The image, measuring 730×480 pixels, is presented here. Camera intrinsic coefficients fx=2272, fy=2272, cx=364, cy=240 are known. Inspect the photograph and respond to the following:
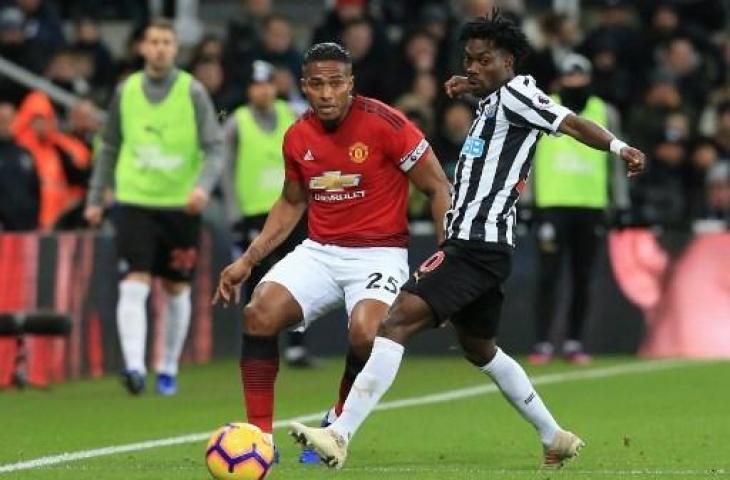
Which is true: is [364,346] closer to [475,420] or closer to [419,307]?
[419,307]

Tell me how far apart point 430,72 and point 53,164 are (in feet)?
12.3

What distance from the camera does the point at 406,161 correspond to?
33.0 ft

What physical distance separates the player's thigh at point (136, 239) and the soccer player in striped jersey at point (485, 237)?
4732 millimetres

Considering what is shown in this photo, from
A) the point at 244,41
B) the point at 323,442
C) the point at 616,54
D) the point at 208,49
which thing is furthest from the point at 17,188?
the point at 323,442

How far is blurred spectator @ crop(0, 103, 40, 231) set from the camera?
16.8m

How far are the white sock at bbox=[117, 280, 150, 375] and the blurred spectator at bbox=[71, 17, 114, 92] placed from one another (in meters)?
7.08

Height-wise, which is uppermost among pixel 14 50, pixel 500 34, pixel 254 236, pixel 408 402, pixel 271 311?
pixel 500 34

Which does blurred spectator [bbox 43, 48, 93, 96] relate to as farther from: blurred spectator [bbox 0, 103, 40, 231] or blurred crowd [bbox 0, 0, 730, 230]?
blurred spectator [bbox 0, 103, 40, 231]

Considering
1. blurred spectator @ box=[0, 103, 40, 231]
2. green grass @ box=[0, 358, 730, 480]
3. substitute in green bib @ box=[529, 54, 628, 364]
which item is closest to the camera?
green grass @ box=[0, 358, 730, 480]

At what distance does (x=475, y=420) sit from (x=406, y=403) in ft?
4.43

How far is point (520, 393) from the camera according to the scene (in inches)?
378

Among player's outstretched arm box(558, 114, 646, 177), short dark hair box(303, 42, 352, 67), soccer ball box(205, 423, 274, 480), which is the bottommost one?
soccer ball box(205, 423, 274, 480)

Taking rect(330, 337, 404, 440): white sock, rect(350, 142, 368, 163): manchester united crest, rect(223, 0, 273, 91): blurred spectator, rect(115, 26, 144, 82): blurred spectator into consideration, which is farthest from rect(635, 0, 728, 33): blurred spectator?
rect(330, 337, 404, 440): white sock

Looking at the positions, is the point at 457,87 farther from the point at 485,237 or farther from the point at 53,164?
the point at 53,164
